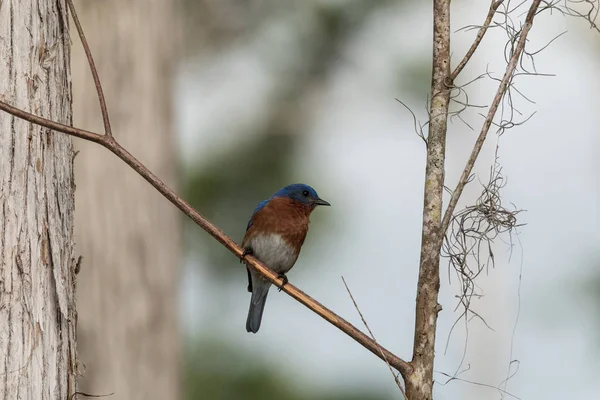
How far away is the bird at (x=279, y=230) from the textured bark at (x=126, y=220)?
0.73 metres

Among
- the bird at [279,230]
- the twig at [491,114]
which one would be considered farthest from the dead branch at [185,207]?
the bird at [279,230]

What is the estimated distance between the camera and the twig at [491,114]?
110 inches

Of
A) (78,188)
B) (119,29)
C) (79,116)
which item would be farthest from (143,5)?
(78,188)

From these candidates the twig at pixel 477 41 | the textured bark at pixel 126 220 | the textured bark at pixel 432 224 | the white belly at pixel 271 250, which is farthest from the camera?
the textured bark at pixel 126 220

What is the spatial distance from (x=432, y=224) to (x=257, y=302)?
11.4ft

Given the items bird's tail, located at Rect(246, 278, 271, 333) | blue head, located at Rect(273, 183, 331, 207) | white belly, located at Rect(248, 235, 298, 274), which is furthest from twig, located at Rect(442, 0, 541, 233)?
bird's tail, located at Rect(246, 278, 271, 333)

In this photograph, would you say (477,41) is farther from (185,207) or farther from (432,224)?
(185,207)

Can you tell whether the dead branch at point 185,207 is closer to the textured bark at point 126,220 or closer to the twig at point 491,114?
the twig at point 491,114

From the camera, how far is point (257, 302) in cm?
623

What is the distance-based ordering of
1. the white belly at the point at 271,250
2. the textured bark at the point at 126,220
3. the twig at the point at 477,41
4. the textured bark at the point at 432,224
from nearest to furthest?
the textured bark at the point at 432,224, the twig at the point at 477,41, the white belly at the point at 271,250, the textured bark at the point at 126,220

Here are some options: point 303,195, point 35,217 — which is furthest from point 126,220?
point 35,217

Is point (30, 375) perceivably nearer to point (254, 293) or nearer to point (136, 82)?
point (254, 293)

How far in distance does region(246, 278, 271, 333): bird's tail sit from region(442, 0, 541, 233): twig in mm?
3467

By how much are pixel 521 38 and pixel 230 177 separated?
8.33m
